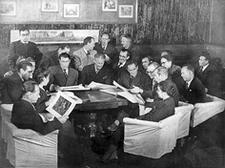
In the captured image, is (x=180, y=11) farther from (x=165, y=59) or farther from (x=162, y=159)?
(x=162, y=159)

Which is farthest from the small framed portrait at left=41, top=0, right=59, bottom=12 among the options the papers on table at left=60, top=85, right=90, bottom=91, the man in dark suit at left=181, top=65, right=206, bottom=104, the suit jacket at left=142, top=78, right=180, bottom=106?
the man in dark suit at left=181, top=65, right=206, bottom=104

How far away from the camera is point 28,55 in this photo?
144 inches

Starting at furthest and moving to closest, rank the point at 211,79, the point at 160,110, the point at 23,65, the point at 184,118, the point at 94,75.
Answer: the point at 211,79
the point at 184,118
the point at 160,110
the point at 94,75
the point at 23,65

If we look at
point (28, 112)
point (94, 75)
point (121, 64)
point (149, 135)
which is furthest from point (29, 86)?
point (149, 135)

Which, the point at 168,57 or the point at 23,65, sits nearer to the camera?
the point at 23,65

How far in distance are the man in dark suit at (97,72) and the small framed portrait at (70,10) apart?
0.43 metres

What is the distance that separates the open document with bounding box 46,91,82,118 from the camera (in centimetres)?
Answer: 372

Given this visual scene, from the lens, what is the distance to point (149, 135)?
13.1ft

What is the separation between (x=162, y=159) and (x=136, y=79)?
2.66 feet

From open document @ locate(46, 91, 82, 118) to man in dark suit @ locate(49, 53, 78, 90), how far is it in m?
0.10

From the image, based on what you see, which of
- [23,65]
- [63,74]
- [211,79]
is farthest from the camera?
[211,79]

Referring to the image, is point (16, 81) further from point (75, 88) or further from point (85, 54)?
point (85, 54)

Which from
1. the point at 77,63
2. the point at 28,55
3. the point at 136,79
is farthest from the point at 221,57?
the point at 28,55

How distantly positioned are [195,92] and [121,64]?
79 centimetres
